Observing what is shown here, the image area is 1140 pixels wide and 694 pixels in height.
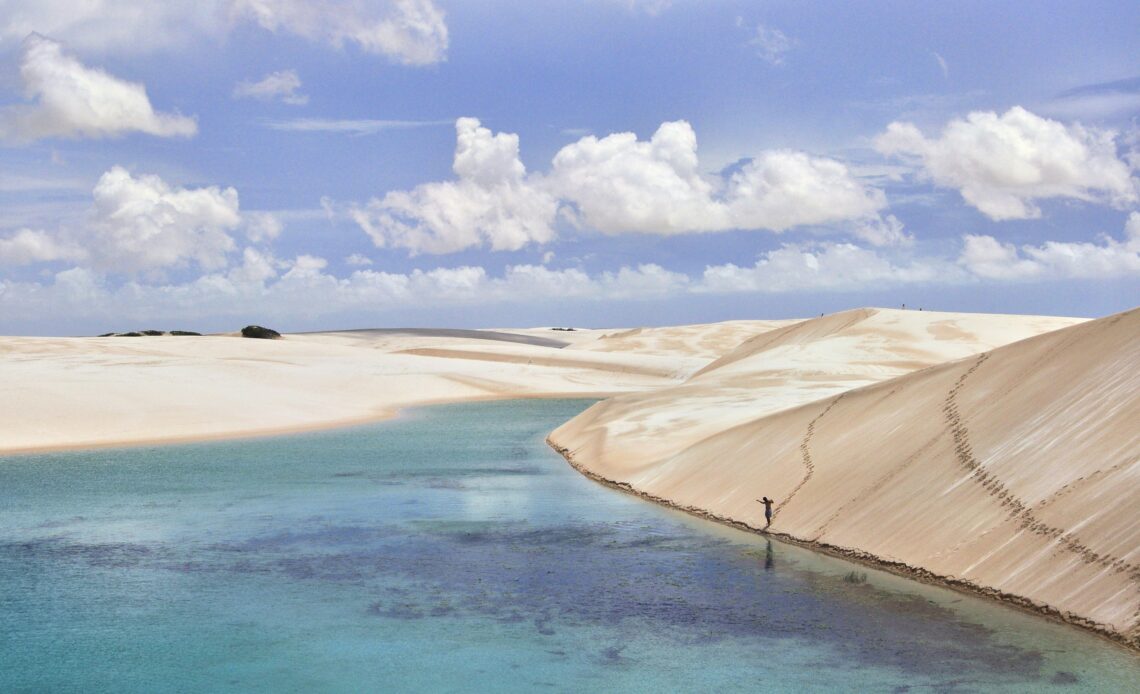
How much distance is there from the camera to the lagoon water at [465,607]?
1488cm

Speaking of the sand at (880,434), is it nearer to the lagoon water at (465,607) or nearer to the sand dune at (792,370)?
the sand dune at (792,370)

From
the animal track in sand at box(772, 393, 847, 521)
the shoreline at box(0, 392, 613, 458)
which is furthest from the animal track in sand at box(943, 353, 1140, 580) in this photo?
the shoreline at box(0, 392, 613, 458)

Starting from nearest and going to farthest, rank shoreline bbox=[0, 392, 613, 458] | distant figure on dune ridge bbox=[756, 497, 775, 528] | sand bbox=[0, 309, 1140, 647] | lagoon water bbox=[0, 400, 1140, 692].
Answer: lagoon water bbox=[0, 400, 1140, 692], sand bbox=[0, 309, 1140, 647], distant figure on dune ridge bbox=[756, 497, 775, 528], shoreline bbox=[0, 392, 613, 458]

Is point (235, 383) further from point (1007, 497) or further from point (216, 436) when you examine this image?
point (1007, 497)

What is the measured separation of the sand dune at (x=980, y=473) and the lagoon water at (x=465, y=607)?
34.2 inches

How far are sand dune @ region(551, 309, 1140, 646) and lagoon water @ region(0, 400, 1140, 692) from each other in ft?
2.85

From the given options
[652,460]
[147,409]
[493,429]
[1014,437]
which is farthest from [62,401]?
[1014,437]

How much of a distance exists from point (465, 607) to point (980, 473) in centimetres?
1021

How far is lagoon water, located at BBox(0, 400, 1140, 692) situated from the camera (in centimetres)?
1488

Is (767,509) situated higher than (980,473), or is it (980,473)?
(980,473)

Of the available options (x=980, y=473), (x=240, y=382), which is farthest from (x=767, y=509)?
(x=240, y=382)

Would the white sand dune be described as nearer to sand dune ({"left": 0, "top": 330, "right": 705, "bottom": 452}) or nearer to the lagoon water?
sand dune ({"left": 0, "top": 330, "right": 705, "bottom": 452})

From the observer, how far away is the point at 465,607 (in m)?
18.5

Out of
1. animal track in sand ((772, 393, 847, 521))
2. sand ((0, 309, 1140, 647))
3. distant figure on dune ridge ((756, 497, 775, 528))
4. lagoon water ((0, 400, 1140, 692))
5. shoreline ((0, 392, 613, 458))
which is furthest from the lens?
shoreline ((0, 392, 613, 458))
